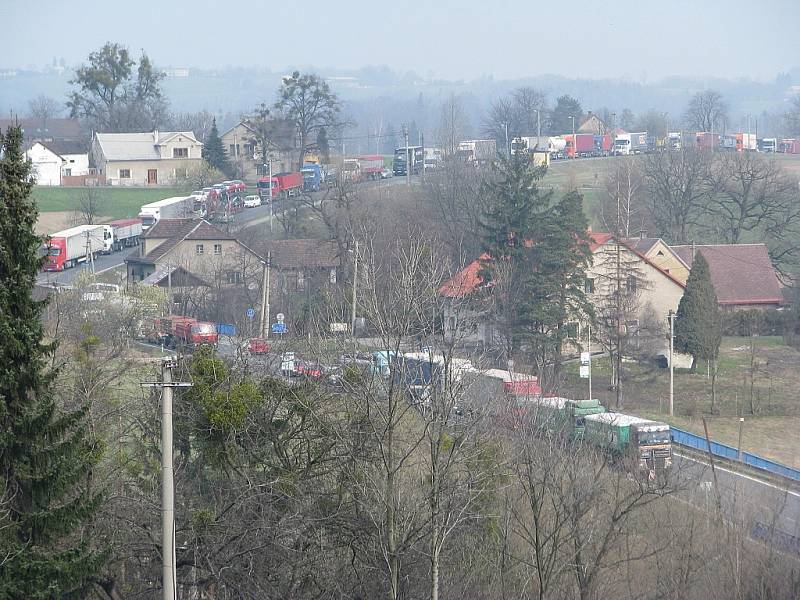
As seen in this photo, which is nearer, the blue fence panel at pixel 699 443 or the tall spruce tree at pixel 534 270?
the blue fence panel at pixel 699 443

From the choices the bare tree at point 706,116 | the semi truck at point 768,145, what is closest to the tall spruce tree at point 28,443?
the semi truck at point 768,145

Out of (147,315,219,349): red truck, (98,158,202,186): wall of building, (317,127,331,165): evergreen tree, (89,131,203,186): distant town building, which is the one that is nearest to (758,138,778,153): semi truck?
(317,127,331,165): evergreen tree

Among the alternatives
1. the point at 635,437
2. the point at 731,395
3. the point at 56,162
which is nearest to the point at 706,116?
the point at 56,162

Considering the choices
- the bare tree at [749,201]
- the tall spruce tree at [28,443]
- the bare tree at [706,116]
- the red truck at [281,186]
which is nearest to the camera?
the tall spruce tree at [28,443]

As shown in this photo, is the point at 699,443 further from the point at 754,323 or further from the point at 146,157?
the point at 146,157

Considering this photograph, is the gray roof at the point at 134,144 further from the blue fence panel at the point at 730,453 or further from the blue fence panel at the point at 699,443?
the blue fence panel at the point at 699,443

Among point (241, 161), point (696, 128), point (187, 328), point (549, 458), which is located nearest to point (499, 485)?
point (549, 458)

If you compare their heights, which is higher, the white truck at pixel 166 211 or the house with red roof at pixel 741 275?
the white truck at pixel 166 211
